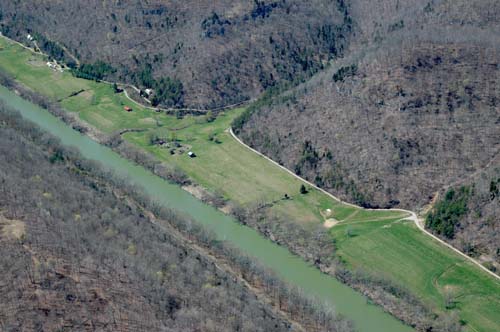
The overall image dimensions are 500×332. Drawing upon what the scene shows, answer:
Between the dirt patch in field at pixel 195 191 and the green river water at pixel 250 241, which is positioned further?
the dirt patch in field at pixel 195 191

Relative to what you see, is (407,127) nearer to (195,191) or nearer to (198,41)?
(195,191)

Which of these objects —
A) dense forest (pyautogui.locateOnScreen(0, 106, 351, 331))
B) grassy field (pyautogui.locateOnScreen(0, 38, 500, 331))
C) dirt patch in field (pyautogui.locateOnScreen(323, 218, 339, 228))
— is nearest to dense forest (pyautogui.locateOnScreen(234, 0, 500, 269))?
grassy field (pyautogui.locateOnScreen(0, 38, 500, 331))

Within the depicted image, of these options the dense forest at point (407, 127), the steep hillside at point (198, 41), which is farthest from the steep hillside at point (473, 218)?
the steep hillside at point (198, 41)

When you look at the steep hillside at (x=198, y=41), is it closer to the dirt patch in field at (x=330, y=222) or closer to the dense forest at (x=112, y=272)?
the dirt patch in field at (x=330, y=222)

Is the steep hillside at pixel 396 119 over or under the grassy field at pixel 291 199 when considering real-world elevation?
over

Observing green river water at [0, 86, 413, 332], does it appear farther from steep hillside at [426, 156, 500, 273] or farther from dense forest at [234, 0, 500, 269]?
steep hillside at [426, 156, 500, 273]

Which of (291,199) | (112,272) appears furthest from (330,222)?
(112,272)
